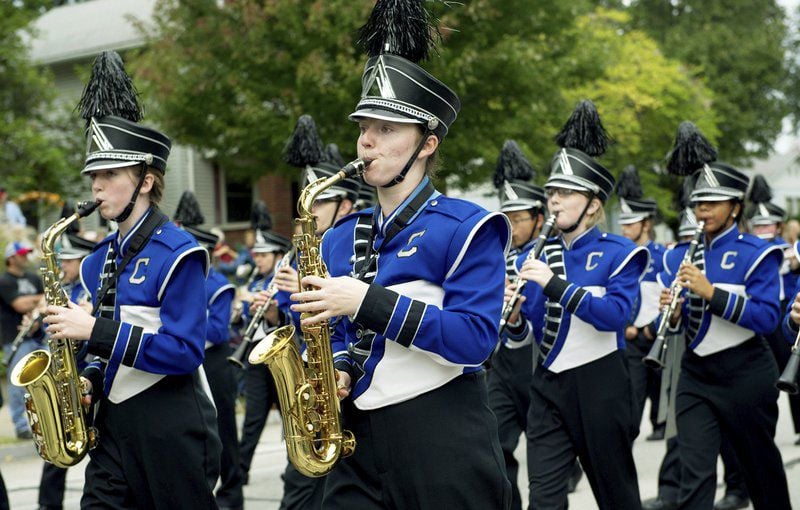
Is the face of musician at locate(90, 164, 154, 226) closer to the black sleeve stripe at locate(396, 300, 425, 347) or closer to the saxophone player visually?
the saxophone player

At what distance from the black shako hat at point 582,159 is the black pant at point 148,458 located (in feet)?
9.00

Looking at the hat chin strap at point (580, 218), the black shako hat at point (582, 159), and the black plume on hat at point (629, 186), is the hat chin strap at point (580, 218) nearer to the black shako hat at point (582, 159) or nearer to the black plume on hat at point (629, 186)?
the black shako hat at point (582, 159)

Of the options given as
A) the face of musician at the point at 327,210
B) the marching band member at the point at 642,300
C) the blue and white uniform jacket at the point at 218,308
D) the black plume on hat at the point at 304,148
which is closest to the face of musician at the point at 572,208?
the face of musician at the point at 327,210

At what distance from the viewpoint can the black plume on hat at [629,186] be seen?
11891 millimetres

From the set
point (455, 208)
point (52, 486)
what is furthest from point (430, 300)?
point (52, 486)

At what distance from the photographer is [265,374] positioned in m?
9.27

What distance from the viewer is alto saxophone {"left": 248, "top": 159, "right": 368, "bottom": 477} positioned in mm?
3912

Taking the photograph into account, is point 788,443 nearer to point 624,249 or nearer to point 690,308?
point 690,308

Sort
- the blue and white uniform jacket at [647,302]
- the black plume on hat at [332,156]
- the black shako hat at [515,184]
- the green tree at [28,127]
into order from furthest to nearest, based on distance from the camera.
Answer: the green tree at [28,127] < the blue and white uniform jacket at [647,302] < the black plume on hat at [332,156] < the black shako hat at [515,184]

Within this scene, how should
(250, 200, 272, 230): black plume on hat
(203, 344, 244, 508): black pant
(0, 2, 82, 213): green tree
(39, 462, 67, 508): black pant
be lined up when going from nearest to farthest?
(39, 462, 67, 508): black pant, (203, 344, 244, 508): black pant, (250, 200, 272, 230): black plume on hat, (0, 2, 82, 213): green tree

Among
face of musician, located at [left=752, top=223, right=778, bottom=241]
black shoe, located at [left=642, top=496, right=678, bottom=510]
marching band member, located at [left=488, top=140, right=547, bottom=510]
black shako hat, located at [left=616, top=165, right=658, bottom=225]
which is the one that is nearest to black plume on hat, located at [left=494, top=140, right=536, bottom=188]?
marching band member, located at [left=488, top=140, right=547, bottom=510]

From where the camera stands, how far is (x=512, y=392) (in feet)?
25.3

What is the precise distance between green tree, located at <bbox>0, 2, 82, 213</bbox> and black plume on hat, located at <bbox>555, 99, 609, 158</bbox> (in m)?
15.2

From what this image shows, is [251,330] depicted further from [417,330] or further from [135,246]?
[417,330]
